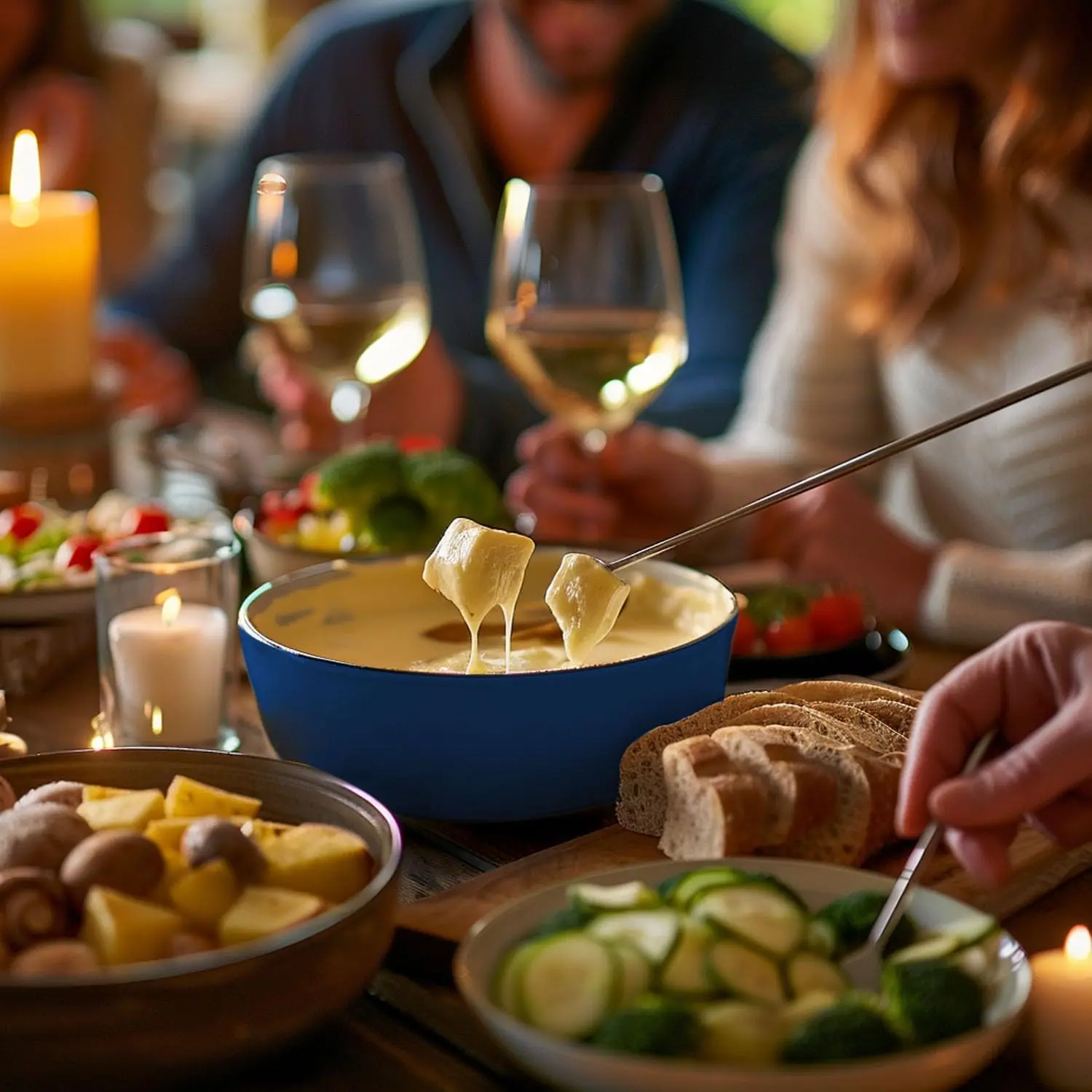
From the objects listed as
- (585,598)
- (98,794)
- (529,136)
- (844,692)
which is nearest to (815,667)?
(844,692)

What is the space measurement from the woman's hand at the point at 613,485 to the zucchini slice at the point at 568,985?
105 centimetres

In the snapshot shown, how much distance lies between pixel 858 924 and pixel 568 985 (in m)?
0.16

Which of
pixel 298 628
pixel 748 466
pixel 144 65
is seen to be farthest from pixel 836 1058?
pixel 144 65

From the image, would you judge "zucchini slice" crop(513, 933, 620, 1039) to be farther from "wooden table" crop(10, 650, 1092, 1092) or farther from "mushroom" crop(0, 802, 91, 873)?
"mushroom" crop(0, 802, 91, 873)

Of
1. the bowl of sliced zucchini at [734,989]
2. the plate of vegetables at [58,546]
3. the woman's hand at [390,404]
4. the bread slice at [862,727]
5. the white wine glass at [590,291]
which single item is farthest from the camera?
the woman's hand at [390,404]

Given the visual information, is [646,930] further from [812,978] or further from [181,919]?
[181,919]

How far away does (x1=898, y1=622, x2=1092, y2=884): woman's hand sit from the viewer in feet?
2.61

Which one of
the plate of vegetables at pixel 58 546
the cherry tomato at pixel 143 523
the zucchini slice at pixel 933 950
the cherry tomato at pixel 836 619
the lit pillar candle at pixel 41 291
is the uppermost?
the lit pillar candle at pixel 41 291

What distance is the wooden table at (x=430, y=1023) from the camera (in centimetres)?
74

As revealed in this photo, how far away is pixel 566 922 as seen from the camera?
73 centimetres

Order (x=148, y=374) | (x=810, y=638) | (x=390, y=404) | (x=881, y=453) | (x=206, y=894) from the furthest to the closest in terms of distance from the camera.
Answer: (x=148, y=374) → (x=390, y=404) → (x=810, y=638) → (x=881, y=453) → (x=206, y=894)

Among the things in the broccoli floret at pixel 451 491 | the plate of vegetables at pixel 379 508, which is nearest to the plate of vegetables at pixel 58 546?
the plate of vegetables at pixel 379 508

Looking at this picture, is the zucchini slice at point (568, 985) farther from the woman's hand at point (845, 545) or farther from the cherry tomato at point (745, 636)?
the woman's hand at point (845, 545)

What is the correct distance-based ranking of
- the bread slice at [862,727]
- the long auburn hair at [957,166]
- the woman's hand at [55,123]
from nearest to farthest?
1. the bread slice at [862,727]
2. the long auburn hair at [957,166]
3. the woman's hand at [55,123]
